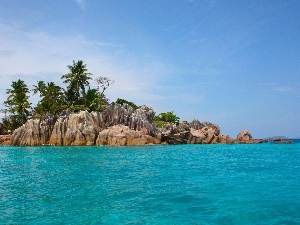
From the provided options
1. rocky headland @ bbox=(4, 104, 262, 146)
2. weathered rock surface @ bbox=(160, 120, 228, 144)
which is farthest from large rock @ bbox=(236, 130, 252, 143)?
rocky headland @ bbox=(4, 104, 262, 146)

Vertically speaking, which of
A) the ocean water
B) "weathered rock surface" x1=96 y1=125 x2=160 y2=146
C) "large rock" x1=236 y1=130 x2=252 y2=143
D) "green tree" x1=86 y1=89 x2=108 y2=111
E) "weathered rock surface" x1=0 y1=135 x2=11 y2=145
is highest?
"green tree" x1=86 y1=89 x2=108 y2=111

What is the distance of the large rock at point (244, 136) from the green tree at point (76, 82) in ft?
200

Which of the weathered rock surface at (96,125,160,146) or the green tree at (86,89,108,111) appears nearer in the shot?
the weathered rock surface at (96,125,160,146)

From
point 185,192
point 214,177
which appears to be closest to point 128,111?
point 214,177

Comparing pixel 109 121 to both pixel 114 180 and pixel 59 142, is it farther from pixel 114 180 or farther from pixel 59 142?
pixel 114 180

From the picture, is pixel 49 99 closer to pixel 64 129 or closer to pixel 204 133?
pixel 64 129

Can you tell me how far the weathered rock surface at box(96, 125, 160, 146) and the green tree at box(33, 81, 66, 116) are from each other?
18.5 metres

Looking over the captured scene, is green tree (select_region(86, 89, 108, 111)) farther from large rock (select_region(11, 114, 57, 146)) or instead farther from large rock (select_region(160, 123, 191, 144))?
large rock (select_region(160, 123, 191, 144))

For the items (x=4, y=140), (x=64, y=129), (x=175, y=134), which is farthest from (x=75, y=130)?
(x=175, y=134)

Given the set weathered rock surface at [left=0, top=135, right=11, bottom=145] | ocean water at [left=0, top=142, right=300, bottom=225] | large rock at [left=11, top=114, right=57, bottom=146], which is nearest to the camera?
ocean water at [left=0, top=142, right=300, bottom=225]

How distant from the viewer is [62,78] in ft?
295

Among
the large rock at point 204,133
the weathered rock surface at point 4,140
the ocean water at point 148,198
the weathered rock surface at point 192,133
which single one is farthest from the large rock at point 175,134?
the ocean water at point 148,198

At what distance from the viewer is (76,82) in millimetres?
90562

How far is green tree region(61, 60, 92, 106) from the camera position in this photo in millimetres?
89688
